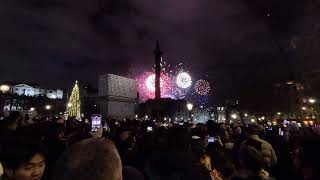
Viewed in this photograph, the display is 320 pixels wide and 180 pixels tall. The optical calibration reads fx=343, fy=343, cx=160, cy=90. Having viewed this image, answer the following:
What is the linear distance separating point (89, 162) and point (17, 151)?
8.02ft

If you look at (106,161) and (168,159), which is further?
(168,159)

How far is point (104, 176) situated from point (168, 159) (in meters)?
2.59

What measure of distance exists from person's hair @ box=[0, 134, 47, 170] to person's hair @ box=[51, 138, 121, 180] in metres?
2.20

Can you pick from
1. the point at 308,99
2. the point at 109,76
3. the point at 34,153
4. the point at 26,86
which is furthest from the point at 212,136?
the point at 26,86

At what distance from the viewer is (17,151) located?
4078mm

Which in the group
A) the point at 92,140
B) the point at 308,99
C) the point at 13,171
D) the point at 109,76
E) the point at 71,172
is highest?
the point at 109,76

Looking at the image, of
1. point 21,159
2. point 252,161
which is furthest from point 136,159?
point 21,159

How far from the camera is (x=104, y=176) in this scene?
202 centimetres

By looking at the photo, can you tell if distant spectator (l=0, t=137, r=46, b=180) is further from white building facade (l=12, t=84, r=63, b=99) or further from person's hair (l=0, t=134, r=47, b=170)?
white building facade (l=12, t=84, r=63, b=99)

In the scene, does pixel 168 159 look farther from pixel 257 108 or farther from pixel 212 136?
pixel 257 108

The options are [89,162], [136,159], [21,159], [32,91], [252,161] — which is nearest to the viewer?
[89,162]

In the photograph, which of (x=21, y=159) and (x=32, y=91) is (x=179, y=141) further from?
(x=32, y=91)

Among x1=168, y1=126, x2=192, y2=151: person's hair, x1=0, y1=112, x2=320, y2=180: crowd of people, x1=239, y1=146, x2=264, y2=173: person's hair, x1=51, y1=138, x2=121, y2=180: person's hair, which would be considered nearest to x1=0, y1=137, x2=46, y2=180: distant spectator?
x1=0, y1=112, x2=320, y2=180: crowd of people

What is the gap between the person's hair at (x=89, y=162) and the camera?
78.4 inches
